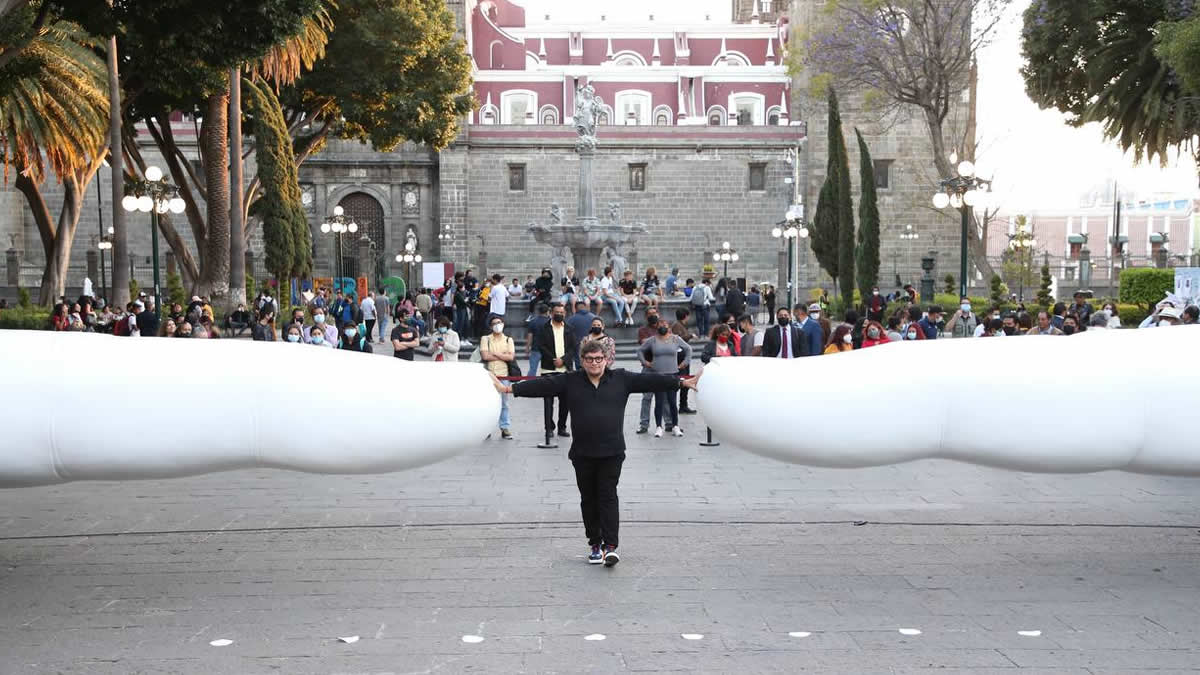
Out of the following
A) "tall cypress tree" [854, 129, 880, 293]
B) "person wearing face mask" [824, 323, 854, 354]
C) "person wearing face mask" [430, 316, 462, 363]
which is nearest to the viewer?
"person wearing face mask" [430, 316, 462, 363]

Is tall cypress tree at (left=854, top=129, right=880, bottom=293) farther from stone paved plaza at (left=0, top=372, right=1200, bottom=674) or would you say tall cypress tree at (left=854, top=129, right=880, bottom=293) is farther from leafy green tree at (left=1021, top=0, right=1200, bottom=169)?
stone paved plaza at (left=0, top=372, right=1200, bottom=674)

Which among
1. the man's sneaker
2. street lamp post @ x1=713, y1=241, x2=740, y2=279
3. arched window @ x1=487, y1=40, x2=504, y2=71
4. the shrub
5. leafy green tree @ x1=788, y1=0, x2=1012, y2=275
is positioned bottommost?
the man's sneaker

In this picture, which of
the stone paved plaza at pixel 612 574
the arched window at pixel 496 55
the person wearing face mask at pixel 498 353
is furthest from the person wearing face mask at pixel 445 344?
the arched window at pixel 496 55

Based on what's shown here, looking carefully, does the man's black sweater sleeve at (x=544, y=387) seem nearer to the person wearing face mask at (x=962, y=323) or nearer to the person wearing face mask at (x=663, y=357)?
the person wearing face mask at (x=663, y=357)

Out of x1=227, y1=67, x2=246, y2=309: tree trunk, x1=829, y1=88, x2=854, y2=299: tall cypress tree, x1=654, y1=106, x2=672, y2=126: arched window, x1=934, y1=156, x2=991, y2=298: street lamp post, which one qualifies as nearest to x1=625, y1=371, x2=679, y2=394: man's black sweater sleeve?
x1=934, y1=156, x2=991, y2=298: street lamp post

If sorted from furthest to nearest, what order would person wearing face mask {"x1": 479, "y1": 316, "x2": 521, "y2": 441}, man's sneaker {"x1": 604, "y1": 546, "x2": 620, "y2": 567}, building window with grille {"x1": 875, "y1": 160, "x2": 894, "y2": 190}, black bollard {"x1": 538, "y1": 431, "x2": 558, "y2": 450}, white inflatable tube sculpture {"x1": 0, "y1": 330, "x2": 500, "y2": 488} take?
building window with grille {"x1": 875, "y1": 160, "x2": 894, "y2": 190}, person wearing face mask {"x1": 479, "y1": 316, "x2": 521, "y2": 441}, black bollard {"x1": 538, "y1": 431, "x2": 558, "y2": 450}, man's sneaker {"x1": 604, "y1": 546, "x2": 620, "y2": 567}, white inflatable tube sculpture {"x1": 0, "y1": 330, "x2": 500, "y2": 488}

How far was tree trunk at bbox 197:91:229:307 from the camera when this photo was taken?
77.7 ft

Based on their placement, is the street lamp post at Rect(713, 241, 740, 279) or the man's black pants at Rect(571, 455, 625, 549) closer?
the man's black pants at Rect(571, 455, 625, 549)

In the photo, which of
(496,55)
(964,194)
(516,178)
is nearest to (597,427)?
(964,194)

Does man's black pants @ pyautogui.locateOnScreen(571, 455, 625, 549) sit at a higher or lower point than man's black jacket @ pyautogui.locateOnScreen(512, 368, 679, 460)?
lower

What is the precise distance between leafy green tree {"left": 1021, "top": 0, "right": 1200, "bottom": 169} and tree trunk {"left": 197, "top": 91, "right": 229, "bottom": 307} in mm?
17733

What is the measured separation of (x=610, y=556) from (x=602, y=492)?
390mm

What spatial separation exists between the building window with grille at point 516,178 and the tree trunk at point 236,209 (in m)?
20.4

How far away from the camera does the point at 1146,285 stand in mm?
26594
